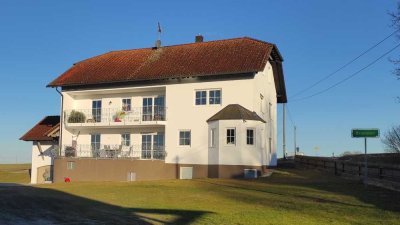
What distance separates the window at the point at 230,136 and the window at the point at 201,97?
2.94 m

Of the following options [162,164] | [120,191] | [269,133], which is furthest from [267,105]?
[120,191]

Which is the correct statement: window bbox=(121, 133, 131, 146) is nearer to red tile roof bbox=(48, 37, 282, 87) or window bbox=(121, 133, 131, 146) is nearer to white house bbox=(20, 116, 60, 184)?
red tile roof bbox=(48, 37, 282, 87)

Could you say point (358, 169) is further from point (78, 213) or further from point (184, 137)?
point (78, 213)

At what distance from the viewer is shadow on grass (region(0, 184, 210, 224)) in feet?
39.4

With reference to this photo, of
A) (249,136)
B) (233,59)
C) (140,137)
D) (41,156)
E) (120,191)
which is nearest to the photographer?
(120,191)

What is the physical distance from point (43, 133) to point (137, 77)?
1048 centimetres

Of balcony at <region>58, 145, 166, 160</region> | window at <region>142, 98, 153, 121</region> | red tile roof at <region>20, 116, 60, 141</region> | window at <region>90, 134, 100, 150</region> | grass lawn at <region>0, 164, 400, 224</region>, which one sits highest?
window at <region>142, 98, 153, 121</region>

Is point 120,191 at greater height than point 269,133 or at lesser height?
lesser

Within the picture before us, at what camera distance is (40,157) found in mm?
37156

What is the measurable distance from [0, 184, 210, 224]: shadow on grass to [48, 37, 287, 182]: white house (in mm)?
14167

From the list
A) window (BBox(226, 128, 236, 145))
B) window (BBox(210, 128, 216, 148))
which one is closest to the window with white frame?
window (BBox(210, 128, 216, 148))

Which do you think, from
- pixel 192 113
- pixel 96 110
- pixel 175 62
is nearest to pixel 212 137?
pixel 192 113

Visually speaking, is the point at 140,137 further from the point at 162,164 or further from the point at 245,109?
the point at 245,109

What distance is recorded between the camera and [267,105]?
1356 inches
